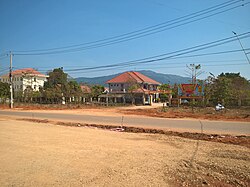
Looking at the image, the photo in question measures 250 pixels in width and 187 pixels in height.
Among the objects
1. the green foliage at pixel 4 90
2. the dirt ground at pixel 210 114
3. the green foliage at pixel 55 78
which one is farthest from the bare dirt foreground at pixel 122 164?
the green foliage at pixel 55 78

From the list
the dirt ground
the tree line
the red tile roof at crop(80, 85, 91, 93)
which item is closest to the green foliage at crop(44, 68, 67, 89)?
the tree line

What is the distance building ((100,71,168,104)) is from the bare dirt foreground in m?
38.8

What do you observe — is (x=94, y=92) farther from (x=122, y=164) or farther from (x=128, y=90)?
(x=122, y=164)

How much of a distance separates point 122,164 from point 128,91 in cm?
4375

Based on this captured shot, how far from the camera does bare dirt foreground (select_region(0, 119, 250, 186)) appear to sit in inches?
199

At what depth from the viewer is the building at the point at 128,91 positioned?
5054 centimetres

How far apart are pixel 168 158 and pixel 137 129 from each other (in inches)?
254

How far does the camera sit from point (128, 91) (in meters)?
49.8

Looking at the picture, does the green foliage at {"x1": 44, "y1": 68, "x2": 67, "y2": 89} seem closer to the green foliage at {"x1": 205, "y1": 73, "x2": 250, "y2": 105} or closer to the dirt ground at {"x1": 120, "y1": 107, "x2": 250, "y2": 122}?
the green foliage at {"x1": 205, "y1": 73, "x2": 250, "y2": 105}

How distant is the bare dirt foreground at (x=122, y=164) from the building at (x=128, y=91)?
38769mm

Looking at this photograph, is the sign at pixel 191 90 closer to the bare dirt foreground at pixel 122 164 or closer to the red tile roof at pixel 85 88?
the red tile roof at pixel 85 88

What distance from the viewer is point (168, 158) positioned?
264 inches

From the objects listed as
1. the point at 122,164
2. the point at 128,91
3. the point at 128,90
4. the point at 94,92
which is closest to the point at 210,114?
the point at 122,164

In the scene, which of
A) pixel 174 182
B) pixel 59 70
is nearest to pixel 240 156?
pixel 174 182
